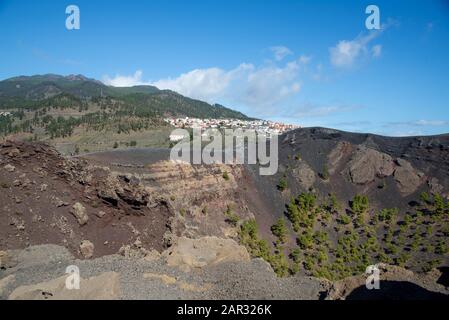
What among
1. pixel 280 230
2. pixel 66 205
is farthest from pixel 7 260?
pixel 280 230

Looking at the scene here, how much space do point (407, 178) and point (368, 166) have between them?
158 inches

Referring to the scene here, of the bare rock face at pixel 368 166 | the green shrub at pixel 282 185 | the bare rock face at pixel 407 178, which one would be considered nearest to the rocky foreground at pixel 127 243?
the green shrub at pixel 282 185

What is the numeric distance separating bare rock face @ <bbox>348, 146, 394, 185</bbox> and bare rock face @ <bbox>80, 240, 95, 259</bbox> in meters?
31.3

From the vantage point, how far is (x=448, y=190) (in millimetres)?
39906

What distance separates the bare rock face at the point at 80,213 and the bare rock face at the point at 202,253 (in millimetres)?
4375

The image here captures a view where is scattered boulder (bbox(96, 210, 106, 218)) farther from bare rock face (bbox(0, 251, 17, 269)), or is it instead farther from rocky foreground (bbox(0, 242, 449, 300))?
bare rock face (bbox(0, 251, 17, 269))

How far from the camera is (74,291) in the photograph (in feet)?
37.8

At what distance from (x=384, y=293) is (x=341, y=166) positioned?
3157 cm

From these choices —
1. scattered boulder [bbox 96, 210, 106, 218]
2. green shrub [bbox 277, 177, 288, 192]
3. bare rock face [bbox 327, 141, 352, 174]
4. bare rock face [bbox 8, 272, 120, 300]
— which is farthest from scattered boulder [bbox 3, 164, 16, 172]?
bare rock face [bbox 327, 141, 352, 174]

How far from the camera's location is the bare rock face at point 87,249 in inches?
711

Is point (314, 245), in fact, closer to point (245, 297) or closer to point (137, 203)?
point (137, 203)

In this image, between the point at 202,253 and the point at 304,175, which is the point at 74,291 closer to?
the point at 202,253

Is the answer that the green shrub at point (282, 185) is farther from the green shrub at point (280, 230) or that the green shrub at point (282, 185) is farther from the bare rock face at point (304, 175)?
the green shrub at point (280, 230)
